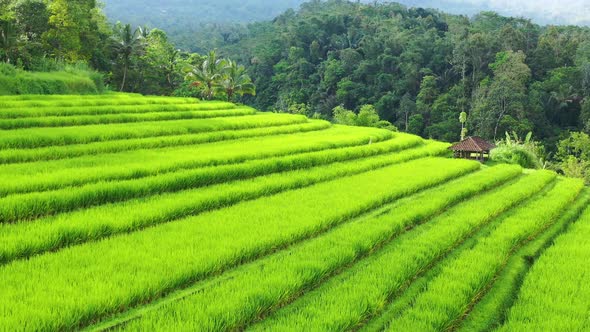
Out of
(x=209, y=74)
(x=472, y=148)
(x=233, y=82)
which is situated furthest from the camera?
(x=233, y=82)

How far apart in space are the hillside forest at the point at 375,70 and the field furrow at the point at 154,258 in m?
12.1

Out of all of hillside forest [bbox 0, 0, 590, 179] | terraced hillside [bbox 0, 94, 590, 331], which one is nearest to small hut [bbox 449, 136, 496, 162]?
hillside forest [bbox 0, 0, 590, 179]

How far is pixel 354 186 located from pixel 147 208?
4.29m

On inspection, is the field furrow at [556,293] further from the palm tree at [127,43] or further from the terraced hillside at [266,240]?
the palm tree at [127,43]

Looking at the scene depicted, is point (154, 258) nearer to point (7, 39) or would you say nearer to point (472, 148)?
point (472, 148)

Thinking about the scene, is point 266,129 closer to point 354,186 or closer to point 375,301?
point 354,186

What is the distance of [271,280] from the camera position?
5.10 m

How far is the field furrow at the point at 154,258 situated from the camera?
423 cm

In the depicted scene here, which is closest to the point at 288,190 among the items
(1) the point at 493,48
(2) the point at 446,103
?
(2) the point at 446,103

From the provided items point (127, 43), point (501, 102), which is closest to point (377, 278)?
point (127, 43)

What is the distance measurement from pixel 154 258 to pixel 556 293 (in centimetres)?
437

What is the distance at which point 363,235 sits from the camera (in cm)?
679

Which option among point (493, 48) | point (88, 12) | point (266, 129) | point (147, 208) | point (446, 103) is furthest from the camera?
point (493, 48)

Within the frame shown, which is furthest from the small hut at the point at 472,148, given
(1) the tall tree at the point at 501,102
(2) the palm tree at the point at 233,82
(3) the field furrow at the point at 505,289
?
(1) the tall tree at the point at 501,102
